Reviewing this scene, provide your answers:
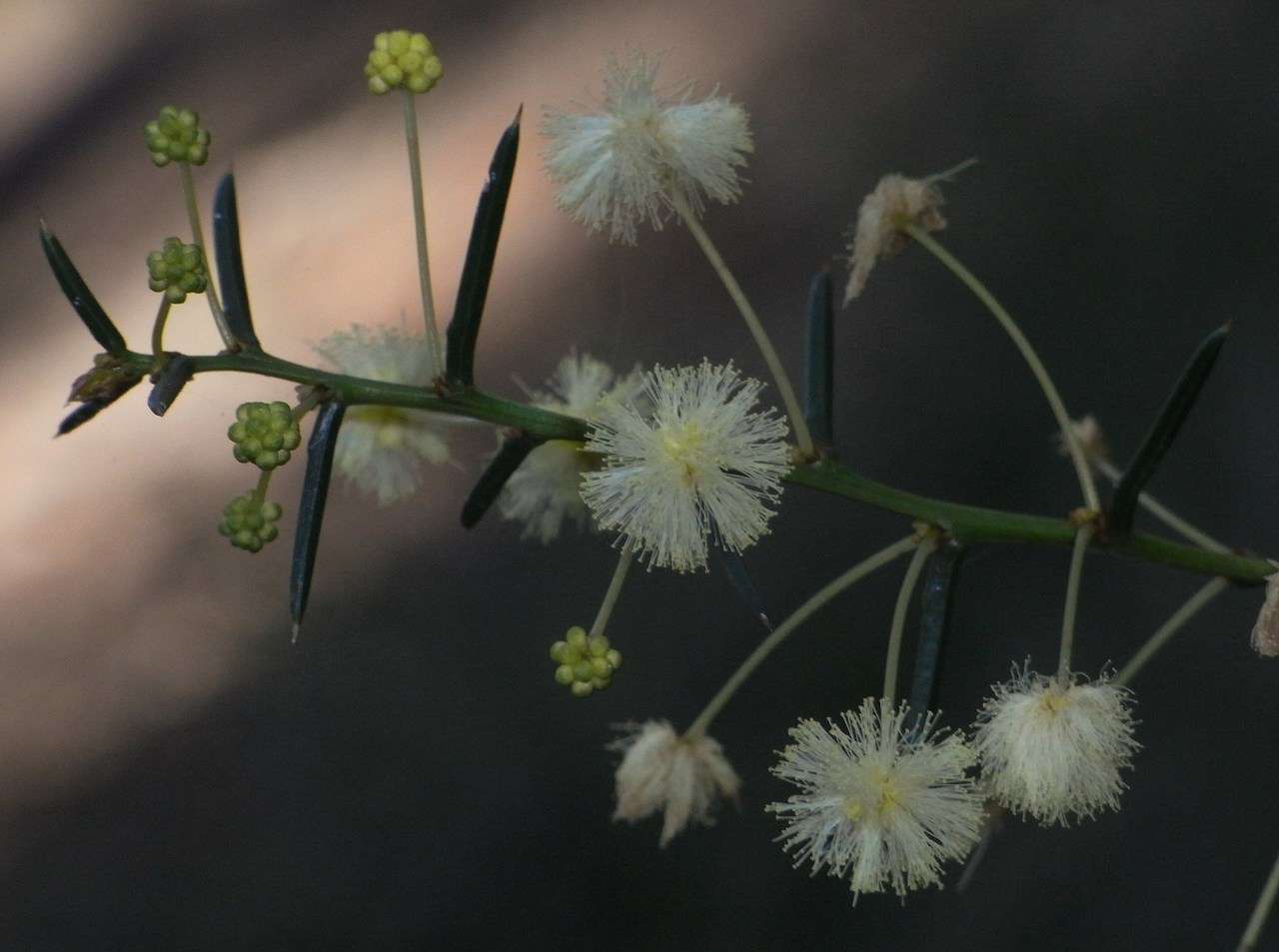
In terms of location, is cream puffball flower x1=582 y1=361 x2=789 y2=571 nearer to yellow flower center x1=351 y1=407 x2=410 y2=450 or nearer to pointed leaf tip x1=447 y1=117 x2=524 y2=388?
pointed leaf tip x1=447 y1=117 x2=524 y2=388

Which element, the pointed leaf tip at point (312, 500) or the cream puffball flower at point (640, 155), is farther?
the cream puffball flower at point (640, 155)

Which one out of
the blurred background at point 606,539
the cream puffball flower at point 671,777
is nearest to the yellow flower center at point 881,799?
the cream puffball flower at point 671,777

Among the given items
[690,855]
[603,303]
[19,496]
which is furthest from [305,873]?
[603,303]

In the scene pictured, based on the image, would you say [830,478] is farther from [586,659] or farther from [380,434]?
[380,434]

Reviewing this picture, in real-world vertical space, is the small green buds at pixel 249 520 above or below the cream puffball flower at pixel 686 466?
below

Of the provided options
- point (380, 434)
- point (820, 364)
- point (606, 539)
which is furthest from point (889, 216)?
point (606, 539)

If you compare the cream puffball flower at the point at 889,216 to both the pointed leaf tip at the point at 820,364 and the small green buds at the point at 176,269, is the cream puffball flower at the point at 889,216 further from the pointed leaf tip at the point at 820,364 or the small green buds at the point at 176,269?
the small green buds at the point at 176,269

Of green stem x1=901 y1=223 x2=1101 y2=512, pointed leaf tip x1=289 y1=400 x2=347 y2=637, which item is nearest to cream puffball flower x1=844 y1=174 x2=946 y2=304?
green stem x1=901 y1=223 x2=1101 y2=512
